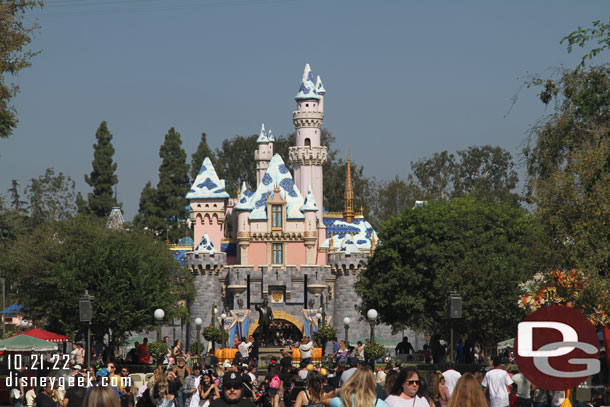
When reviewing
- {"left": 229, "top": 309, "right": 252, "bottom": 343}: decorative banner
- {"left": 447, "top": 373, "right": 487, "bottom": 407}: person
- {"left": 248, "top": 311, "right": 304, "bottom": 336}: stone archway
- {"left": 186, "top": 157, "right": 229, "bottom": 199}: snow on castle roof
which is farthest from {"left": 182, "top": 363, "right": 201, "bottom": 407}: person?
{"left": 186, "top": 157, "right": 229, "bottom": 199}: snow on castle roof

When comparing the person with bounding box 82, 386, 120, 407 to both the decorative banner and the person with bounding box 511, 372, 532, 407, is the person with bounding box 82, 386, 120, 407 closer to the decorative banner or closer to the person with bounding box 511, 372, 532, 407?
the person with bounding box 511, 372, 532, 407

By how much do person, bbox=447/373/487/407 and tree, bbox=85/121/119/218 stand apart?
88.2 metres

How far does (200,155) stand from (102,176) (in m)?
10.7

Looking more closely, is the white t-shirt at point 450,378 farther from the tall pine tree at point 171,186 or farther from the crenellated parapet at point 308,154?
the tall pine tree at point 171,186

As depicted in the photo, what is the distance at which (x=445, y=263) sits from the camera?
49.7m

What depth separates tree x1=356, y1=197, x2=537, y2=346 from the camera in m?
45.9

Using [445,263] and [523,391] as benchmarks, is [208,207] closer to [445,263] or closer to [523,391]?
[445,263]

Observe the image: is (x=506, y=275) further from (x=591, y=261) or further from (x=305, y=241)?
(x=305, y=241)

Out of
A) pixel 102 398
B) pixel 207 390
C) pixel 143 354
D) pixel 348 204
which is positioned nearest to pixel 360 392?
pixel 102 398

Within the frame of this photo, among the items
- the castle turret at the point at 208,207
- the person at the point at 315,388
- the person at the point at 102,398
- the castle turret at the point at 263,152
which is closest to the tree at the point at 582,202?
the person at the point at 315,388

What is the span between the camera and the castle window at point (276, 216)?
3068 inches

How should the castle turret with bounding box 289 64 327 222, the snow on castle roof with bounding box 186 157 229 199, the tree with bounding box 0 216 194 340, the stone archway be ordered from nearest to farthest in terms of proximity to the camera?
the tree with bounding box 0 216 194 340 → the stone archway → the snow on castle roof with bounding box 186 157 229 199 → the castle turret with bounding box 289 64 327 222

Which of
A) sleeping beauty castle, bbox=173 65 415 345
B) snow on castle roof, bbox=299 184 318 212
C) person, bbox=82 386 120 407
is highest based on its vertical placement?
snow on castle roof, bbox=299 184 318 212

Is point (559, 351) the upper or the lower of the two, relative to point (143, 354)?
lower
